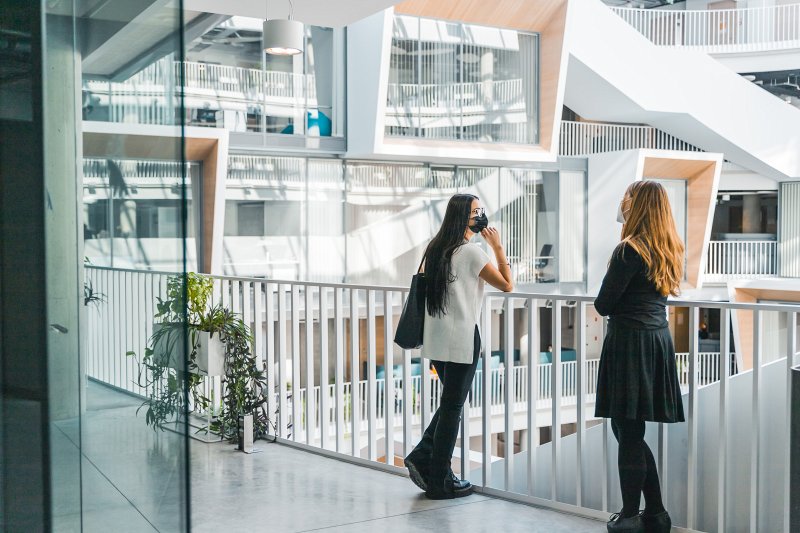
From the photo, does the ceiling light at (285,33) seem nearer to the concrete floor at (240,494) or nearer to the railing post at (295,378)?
the railing post at (295,378)

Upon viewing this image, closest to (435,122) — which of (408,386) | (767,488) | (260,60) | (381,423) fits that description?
(260,60)

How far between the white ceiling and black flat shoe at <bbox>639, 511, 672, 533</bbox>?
4184mm

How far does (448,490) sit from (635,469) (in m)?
1.06

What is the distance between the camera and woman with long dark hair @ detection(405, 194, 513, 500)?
3.94m

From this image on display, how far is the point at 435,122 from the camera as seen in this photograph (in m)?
16.0

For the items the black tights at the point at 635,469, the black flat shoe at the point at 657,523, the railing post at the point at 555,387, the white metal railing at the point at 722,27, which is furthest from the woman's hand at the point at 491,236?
the white metal railing at the point at 722,27

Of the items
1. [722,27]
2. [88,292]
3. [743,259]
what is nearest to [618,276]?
[88,292]

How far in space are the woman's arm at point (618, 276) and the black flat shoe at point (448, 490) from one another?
1303 mm

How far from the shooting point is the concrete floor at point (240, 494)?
229 cm

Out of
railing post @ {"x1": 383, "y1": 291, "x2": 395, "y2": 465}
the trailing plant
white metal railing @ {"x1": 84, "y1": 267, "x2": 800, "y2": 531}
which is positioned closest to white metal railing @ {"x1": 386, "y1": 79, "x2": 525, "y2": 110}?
white metal railing @ {"x1": 84, "y1": 267, "x2": 800, "y2": 531}

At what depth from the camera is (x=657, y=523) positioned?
3.51 meters

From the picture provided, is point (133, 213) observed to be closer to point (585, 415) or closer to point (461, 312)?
point (461, 312)

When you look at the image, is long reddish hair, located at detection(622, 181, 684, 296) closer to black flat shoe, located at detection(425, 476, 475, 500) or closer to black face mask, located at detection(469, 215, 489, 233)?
black face mask, located at detection(469, 215, 489, 233)

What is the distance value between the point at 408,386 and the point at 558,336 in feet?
3.26
